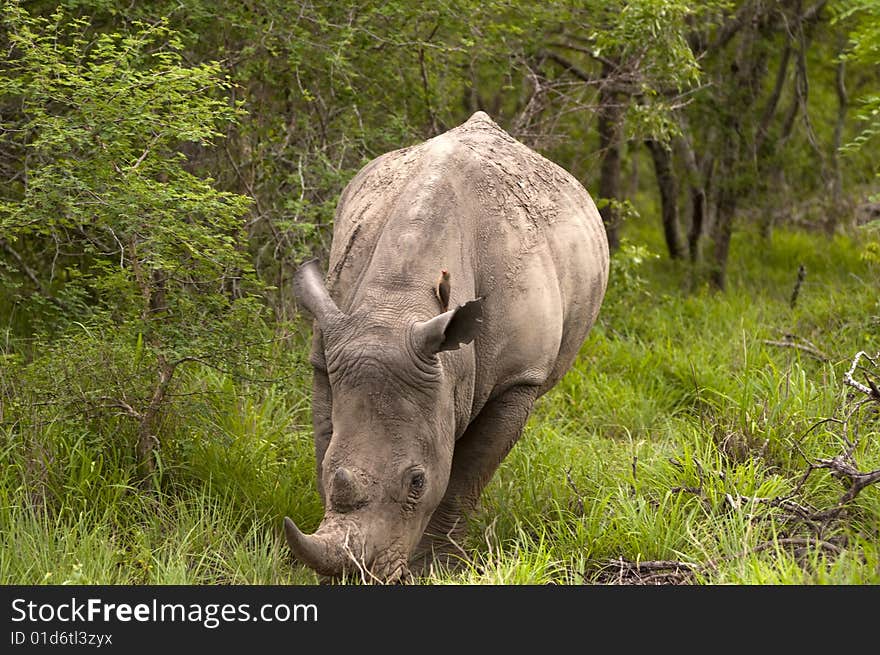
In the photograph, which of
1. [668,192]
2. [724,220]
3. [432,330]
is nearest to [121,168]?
[432,330]

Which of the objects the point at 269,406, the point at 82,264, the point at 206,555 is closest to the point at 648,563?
the point at 206,555

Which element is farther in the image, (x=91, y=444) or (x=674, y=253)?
(x=674, y=253)

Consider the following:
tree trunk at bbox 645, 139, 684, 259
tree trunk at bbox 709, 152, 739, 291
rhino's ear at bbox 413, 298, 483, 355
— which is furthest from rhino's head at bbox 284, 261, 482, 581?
tree trunk at bbox 645, 139, 684, 259

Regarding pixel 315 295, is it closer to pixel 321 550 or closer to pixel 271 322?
pixel 321 550

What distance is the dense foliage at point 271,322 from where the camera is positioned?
5.44m

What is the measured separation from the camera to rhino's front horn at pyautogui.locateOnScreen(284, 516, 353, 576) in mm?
4191

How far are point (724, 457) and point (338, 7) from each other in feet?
13.5

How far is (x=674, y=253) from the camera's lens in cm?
1249

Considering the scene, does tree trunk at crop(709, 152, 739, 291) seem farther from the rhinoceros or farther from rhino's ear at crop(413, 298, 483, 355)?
rhino's ear at crop(413, 298, 483, 355)

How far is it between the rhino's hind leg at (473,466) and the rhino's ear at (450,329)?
3.09 feet

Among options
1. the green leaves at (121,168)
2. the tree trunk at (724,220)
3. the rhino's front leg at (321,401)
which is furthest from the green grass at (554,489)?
the tree trunk at (724,220)

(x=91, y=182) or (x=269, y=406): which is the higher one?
(x=91, y=182)

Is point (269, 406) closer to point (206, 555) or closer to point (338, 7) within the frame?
point (206, 555)

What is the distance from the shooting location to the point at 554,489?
610 centimetres
